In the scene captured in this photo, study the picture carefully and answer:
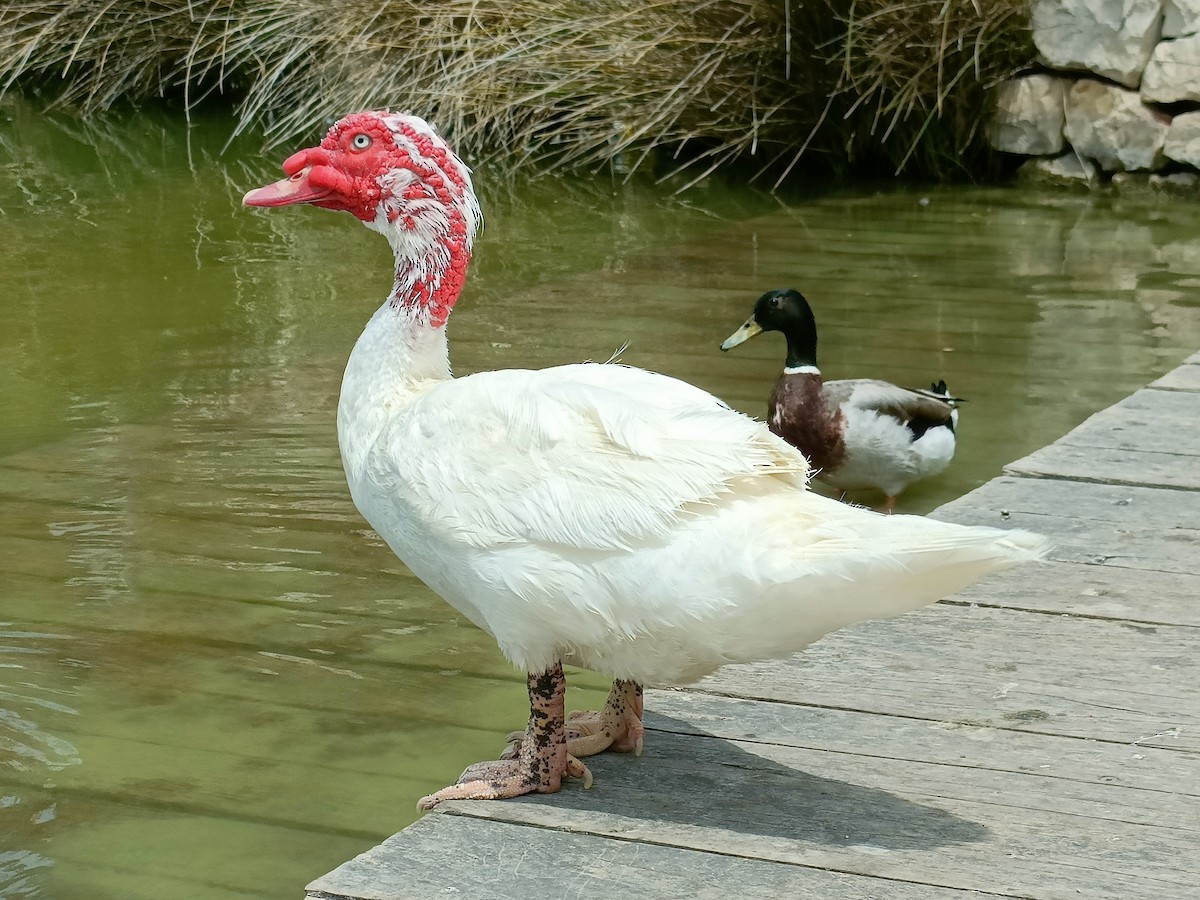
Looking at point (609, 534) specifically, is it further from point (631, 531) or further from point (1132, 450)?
point (1132, 450)

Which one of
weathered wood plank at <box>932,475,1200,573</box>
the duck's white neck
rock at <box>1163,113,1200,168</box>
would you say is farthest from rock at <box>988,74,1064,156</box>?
the duck's white neck

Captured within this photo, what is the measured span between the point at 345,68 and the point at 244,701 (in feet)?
27.0

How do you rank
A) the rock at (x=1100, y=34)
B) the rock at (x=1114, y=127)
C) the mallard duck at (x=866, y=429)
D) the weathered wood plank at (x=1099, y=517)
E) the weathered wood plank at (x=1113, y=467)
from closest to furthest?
Answer: the weathered wood plank at (x=1099, y=517), the weathered wood plank at (x=1113, y=467), the mallard duck at (x=866, y=429), the rock at (x=1100, y=34), the rock at (x=1114, y=127)

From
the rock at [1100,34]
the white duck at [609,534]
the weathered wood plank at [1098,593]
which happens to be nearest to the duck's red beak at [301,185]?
the white duck at [609,534]

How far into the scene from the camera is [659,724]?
9.81ft

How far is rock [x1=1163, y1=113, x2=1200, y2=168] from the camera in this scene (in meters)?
10.1

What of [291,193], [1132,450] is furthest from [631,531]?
[1132,450]

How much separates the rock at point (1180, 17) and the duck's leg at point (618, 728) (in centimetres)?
849

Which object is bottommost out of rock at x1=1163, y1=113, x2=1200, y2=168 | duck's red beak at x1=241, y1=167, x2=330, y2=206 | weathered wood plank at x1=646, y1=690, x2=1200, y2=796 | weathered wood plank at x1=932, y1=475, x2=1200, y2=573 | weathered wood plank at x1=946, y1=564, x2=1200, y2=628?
weathered wood plank at x1=646, y1=690, x2=1200, y2=796

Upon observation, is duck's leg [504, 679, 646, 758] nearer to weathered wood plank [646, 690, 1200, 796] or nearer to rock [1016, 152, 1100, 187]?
weathered wood plank [646, 690, 1200, 796]

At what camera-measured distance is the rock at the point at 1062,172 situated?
1046 centimetres

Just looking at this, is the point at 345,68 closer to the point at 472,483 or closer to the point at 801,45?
the point at 801,45

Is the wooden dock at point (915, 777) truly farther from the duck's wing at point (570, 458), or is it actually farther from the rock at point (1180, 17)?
the rock at point (1180, 17)

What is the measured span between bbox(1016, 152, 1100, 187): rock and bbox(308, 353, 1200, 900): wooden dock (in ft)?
23.8
